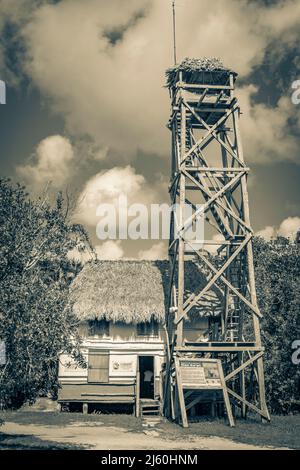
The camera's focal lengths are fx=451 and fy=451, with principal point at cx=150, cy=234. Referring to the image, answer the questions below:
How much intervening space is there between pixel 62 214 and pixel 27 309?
14.0 meters

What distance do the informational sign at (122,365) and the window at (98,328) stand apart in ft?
4.02

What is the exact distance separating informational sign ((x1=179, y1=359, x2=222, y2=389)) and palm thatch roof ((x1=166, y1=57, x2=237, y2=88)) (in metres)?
11.6

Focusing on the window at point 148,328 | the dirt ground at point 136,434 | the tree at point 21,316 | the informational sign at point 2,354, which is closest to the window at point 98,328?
the window at point 148,328

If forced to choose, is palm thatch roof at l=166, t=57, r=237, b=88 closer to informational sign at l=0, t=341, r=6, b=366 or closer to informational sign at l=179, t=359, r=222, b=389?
informational sign at l=179, t=359, r=222, b=389

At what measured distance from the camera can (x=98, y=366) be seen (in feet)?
71.1

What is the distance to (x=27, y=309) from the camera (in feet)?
31.6

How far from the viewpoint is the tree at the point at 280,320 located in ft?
65.0

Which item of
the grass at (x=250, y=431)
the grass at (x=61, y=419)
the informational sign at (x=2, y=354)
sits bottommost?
the grass at (x=61, y=419)

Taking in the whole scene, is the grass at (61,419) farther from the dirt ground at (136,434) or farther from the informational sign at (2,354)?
the informational sign at (2,354)

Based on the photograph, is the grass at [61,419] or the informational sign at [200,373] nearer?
A: the informational sign at [200,373]

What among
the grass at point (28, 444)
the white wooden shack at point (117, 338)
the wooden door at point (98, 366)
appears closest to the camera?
the grass at point (28, 444)

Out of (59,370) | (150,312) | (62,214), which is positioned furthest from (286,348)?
(62,214)
